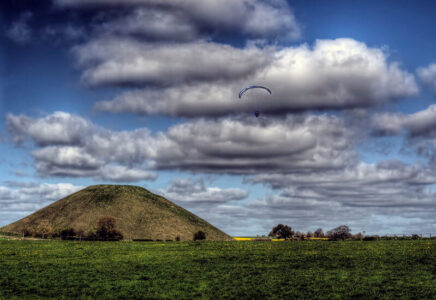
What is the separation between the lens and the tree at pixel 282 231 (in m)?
152

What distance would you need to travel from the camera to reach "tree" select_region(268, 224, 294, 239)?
152500 millimetres

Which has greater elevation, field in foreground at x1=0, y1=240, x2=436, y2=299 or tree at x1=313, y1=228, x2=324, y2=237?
tree at x1=313, y1=228, x2=324, y2=237

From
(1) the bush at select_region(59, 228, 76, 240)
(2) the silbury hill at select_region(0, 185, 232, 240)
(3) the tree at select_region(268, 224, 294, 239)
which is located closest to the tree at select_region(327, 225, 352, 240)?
(3) the tree at select_region(268, 224, 294, 239)

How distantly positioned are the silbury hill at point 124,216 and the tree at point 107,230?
714cm

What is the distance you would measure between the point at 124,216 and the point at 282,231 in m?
62.6

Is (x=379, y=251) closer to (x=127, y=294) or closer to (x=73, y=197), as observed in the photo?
(x=127, y=294)

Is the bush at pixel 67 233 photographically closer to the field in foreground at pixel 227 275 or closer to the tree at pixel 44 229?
the tree at pixel 44 229

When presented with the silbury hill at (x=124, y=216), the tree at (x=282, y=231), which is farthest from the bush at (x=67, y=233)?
the tree at (x=282, y=231)

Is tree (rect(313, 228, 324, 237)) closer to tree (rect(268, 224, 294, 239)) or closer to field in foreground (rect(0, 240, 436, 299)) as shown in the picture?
tree (rect(268, 224, 294, 239))

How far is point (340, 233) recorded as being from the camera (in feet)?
444

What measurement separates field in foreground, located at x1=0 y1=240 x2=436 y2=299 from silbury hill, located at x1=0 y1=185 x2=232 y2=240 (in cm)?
8942

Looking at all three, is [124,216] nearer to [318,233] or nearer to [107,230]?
[107,230]

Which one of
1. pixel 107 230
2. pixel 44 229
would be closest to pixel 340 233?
pixel 107 230

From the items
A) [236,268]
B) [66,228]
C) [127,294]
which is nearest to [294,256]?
[236,268]
